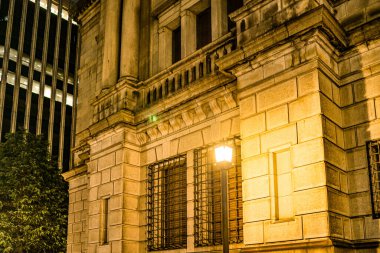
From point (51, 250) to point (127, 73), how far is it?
19.0 m

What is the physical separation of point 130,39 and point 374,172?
1079 centimetres

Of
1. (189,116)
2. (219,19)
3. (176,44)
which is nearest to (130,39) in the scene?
(176,44)

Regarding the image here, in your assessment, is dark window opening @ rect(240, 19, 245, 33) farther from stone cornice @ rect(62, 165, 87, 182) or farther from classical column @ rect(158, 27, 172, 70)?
stone cornice @ rect(62, 165, 87, 182)

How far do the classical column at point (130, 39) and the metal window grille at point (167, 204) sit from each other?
390 centimetres

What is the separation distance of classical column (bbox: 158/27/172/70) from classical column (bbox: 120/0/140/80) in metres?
0.87

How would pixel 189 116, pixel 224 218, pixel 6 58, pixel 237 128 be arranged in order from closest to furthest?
pixel 224 218 → pixel 237 128 → pixel 189 116 → pixel 6 58

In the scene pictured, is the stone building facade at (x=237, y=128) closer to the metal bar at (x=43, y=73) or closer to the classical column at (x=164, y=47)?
the classical column at (x=164, y=47)

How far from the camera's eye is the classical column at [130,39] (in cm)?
1816

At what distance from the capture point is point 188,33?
17.7 metres

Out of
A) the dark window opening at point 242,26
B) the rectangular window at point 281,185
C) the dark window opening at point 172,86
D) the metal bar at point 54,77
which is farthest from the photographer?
the metal bar at point 54,77

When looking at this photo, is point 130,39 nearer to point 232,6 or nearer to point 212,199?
point 232,6

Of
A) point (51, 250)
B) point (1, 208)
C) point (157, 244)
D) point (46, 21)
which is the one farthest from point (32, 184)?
point (46, 21)

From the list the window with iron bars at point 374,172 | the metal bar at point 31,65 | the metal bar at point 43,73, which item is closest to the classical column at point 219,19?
the window with iron bars at point 374,172

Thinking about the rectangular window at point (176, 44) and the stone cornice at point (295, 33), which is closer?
the stone cornice at point (295, 33)
